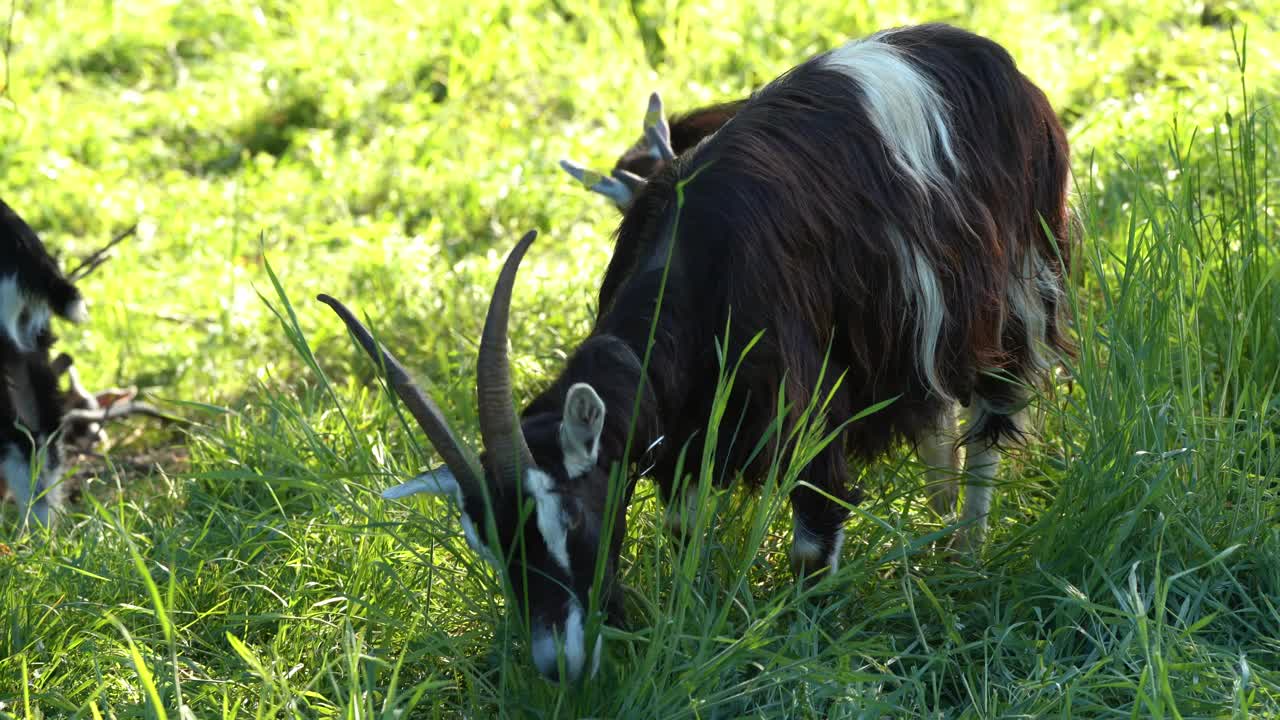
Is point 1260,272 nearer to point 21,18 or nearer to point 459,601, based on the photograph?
point 459,601

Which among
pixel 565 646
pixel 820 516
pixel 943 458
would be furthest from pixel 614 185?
pixel 565 646

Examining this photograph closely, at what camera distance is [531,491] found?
289 cm

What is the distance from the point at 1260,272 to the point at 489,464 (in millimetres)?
2287

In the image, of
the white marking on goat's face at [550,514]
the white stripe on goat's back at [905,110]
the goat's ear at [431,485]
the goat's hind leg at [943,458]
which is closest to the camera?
the white marking on goat's face at [550,514]

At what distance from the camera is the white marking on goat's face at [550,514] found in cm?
289

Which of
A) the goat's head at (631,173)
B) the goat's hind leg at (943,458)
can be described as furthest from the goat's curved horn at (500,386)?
the goat's head at (631,173)

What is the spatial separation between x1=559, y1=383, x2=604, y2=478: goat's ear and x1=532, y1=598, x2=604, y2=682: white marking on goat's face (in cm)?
28

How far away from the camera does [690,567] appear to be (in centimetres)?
Answer: 296

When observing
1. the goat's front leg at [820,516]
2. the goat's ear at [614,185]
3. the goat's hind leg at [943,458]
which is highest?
the goat's ear at [614,185]

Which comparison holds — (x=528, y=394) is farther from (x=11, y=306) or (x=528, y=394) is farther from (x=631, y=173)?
(x=11, y=306)

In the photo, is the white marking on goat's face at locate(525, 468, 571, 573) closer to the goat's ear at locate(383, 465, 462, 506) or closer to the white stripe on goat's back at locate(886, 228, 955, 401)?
the goat's ear at locate(383, 465, 462, 506)

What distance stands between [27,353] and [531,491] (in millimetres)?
2429

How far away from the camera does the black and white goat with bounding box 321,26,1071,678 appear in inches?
115

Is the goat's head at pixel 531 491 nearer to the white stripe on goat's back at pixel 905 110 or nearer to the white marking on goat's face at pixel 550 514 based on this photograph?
the white marking on goat's face at pixel 550 514
